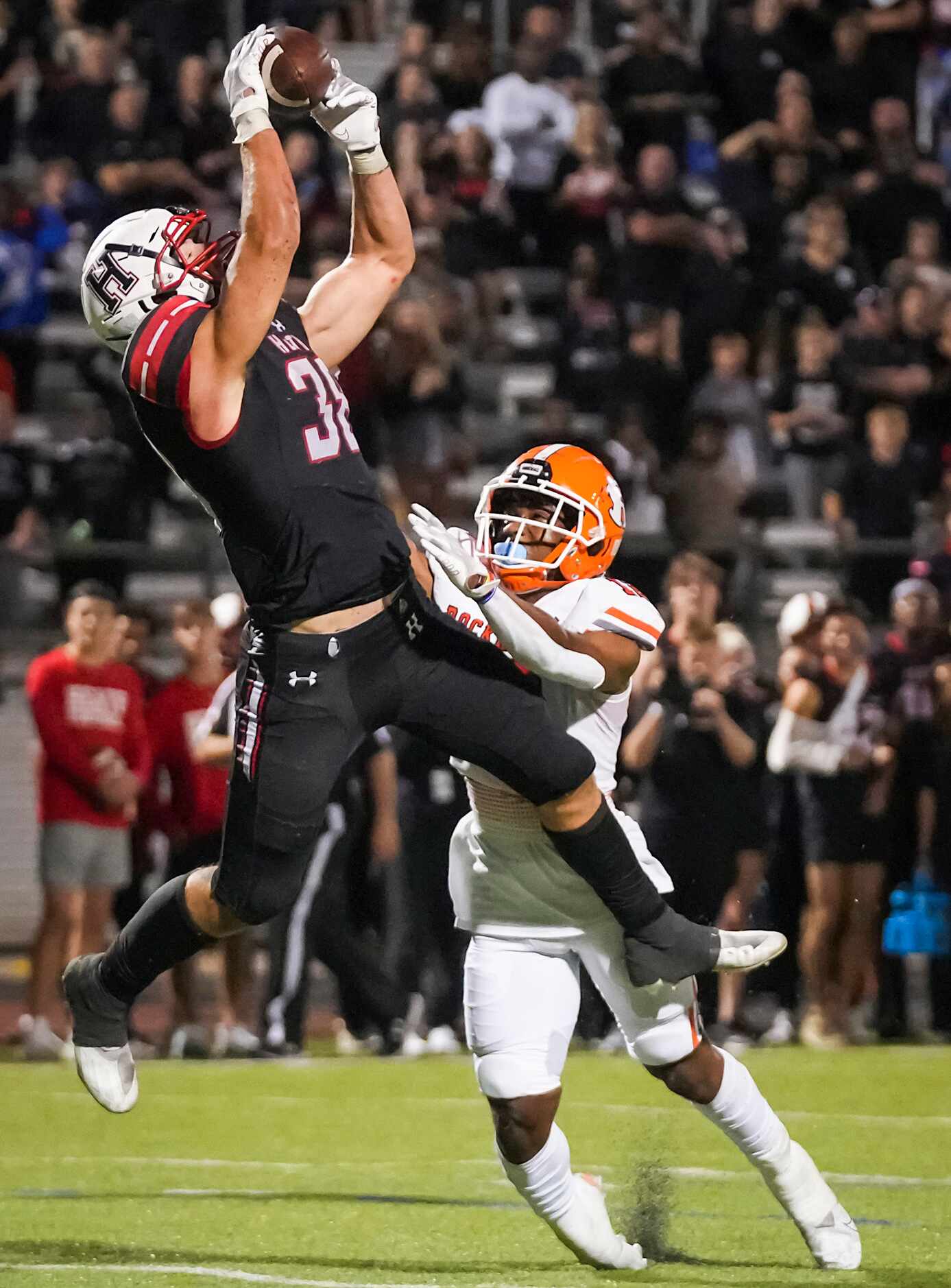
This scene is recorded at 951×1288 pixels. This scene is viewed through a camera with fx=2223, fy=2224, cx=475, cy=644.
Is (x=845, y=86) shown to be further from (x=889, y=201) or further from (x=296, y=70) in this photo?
(x=296, y=70)

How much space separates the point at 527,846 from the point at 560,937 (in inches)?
8.8

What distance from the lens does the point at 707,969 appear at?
16.9 feet

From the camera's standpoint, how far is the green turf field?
17.4 ft

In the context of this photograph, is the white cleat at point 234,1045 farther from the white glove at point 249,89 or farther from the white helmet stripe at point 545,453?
the white glove at point 249,89

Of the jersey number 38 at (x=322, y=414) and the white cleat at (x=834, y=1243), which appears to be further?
the white cleat at (x=834, y=1243)

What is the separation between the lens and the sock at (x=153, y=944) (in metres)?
5.19

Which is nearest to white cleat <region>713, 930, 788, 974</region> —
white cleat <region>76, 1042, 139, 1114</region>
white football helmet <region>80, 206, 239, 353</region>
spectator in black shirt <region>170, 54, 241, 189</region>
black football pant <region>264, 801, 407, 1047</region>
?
white cleat <region>76, 1042, 139, 1114</region>

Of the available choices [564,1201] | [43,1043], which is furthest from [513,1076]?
[43,1043]

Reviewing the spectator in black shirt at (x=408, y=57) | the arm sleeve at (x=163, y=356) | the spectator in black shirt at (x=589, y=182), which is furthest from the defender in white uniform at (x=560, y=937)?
the spectator in black shirt at (x=408, y=57)

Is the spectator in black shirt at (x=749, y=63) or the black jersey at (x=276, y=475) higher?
the spectator in black shirt at (x=749, y=63)

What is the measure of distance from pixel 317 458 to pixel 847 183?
434 inches

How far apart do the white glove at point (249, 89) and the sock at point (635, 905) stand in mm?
1697

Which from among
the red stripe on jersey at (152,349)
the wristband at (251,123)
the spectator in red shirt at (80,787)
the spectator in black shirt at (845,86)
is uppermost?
the spectator in black shirt at (845,86)

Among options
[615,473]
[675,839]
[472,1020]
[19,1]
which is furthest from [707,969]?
[19,1]
